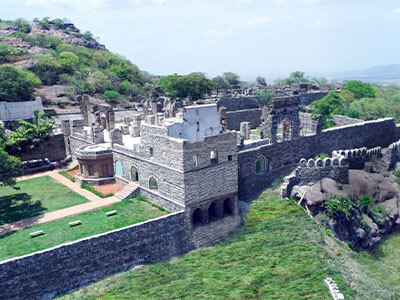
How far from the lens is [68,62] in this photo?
6462cm

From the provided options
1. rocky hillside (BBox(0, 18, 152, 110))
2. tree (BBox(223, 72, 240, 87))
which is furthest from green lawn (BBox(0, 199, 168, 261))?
tree (BBox(223, 72, 240, 87))

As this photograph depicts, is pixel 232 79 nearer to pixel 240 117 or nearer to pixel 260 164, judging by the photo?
pixel 240 117

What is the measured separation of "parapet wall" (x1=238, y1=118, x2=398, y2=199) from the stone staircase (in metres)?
6.05

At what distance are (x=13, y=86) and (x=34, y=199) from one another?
2722cm

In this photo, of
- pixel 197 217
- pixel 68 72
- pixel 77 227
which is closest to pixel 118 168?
pixel 77 227

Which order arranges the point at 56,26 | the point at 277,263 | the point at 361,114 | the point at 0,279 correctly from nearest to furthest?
the point at 0,279 → the point at 277,263 → the point at 361,114 → the point at 56,26

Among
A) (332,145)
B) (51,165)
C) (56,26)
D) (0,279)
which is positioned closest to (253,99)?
(332,145)

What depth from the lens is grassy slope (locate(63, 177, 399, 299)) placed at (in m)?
15.9

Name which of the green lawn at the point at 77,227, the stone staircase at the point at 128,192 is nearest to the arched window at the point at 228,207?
the green lawn at the point at 77,227

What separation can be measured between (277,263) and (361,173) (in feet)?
34.7

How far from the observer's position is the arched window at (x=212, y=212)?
2034 cm

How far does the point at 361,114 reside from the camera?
40.4 meters

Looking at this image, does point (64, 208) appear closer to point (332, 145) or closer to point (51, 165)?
point (51, 165)

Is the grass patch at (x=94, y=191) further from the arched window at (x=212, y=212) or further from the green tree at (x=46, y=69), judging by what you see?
the green tree at (x=46, y=69)
